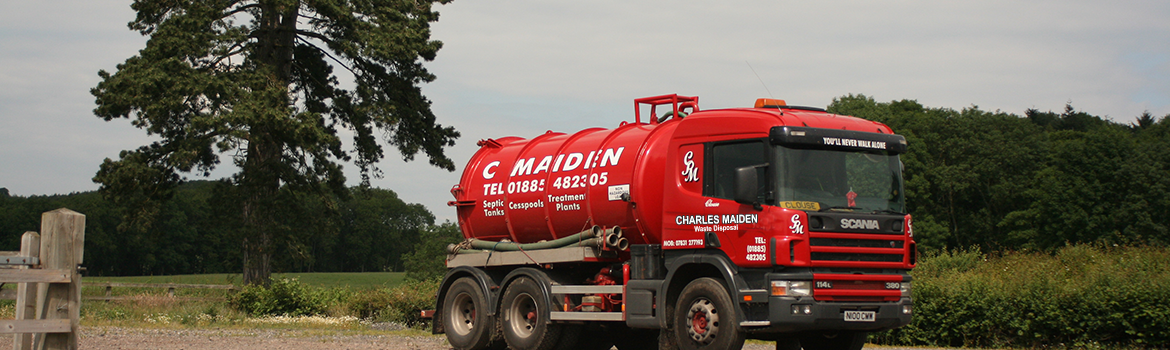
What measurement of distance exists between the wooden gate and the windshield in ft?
22.2

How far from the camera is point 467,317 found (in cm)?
1581

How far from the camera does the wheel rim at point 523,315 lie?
14.4 m

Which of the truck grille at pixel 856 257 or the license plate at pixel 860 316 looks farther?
the license plate at pixel 860 316

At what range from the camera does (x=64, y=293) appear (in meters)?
7.54

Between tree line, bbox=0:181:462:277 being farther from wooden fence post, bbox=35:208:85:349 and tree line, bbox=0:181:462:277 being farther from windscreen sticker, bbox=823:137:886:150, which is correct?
wooden fence post, bbox=35:208:85:349

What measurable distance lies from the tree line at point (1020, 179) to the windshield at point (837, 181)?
162 feet

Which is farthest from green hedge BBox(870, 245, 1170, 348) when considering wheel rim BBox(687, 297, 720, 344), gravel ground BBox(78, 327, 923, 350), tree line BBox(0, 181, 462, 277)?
tree line BBox(0, 181, 462, 277)

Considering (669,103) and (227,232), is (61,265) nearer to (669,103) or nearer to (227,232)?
(669,103)

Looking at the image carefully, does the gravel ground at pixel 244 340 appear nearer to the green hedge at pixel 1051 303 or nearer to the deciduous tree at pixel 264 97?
the green hedge at pixel 1051 303

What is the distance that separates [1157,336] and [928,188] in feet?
161

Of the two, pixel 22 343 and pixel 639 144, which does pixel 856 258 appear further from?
pixel 22 343

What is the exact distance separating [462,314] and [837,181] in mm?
6886

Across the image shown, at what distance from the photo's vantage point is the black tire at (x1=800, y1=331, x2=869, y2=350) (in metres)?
12.4

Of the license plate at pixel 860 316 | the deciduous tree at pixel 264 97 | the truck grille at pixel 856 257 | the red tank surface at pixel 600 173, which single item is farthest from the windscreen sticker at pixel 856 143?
the deciduous tree at pixel 264 97
